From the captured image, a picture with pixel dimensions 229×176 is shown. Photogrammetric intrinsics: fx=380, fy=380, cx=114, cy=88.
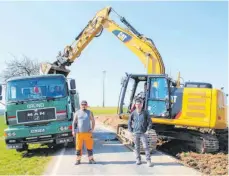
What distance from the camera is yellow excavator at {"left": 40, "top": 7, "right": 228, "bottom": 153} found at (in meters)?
13.5

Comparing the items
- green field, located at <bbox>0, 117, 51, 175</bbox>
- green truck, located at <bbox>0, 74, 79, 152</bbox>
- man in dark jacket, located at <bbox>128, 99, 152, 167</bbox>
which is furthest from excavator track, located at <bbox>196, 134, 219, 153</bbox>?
green field, located at <bbox>0, 117, 51, 175</bbox>

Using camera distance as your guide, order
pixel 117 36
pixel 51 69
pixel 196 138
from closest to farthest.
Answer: pixel 196 138 → pixel 117 36 → pixel 51 69

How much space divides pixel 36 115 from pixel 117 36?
5.66m

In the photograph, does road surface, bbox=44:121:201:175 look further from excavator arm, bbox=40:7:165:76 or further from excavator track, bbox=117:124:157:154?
excavator arm, bbox=40:7:165:76

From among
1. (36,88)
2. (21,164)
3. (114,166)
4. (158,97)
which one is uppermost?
(36,88)

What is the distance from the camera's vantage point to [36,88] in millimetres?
14273

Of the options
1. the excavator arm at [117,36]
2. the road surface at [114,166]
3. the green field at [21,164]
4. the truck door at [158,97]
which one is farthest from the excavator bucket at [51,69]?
the road surface at [114,166]

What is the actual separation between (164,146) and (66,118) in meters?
4.52

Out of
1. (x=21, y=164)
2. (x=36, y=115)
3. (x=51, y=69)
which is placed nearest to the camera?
(x=21, y=164)

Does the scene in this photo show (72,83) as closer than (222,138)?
Yes

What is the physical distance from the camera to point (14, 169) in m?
10.8

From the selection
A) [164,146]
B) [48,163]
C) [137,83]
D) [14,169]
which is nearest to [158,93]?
[137,83]

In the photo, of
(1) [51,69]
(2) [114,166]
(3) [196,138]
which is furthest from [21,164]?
(1) [51,69]

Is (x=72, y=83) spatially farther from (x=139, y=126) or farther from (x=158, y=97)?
(x=139, y=126)
